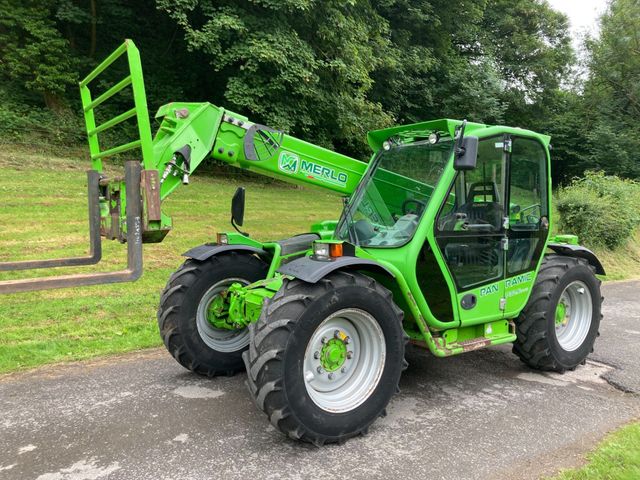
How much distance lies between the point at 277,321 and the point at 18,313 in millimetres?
4263

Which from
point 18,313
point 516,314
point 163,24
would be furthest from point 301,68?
point 516,314

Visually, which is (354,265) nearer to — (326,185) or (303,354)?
(303,354)

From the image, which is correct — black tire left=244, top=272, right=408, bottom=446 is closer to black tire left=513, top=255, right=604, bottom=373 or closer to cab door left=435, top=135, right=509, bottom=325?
cab door left=435, top=135, right=509, bottom=325

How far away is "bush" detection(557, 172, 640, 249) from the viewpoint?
11828mm

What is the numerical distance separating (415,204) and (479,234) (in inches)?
23.2

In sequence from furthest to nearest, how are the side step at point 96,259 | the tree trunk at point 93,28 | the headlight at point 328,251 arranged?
the tree trunk at point 93,28 < the headlight at point 328,251 < the side step at point 96,259

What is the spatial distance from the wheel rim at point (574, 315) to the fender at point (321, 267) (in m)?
2.36

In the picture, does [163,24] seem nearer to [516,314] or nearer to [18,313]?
[18,313]

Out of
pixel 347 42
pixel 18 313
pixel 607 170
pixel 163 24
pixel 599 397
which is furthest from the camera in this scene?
pixel 607 170

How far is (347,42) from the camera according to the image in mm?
16250

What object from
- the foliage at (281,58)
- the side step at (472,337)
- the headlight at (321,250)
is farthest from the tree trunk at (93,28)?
the side step at (472,337)

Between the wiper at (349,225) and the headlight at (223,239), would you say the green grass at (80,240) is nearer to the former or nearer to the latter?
the headlight at (223,239)

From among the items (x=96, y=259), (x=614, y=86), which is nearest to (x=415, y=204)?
(x=96, y=259)

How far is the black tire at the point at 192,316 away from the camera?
437cm
